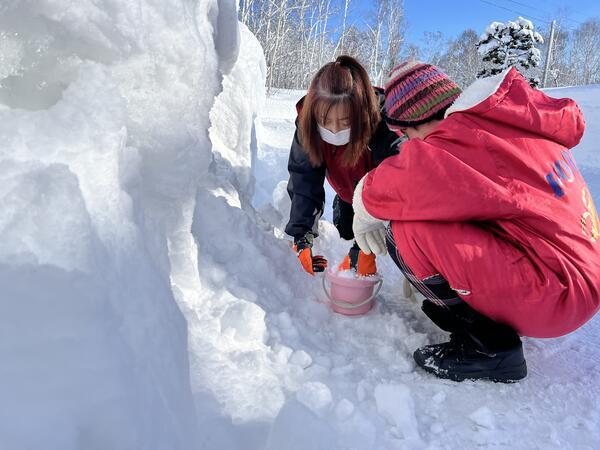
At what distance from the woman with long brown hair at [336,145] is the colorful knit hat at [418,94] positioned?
179mm

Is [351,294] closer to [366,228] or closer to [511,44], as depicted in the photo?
[366,228]

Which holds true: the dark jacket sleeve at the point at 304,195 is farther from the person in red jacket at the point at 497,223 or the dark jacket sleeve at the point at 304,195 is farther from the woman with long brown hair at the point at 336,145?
the person in red jacket at the point at 497,223

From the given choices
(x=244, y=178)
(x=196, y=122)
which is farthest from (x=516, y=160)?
(x=244, y=178)

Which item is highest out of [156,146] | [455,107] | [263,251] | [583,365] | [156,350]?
[455,107]

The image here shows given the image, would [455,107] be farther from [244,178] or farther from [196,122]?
[244,178]

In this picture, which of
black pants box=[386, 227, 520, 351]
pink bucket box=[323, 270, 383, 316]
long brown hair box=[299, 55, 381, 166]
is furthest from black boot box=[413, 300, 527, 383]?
long brown hair box=[299, 55, 381, 166]

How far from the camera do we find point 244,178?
2.29m

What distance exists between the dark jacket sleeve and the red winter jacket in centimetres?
78

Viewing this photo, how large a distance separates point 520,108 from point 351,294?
2.38 feet

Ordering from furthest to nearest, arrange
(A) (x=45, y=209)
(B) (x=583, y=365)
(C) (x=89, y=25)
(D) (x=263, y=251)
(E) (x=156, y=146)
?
(D) (x=263, y=251) → (B) (x=583, y=365) → (E) (x=156, y=146) → (C) (x=89, y=25) → (A) (x=45, y=209)

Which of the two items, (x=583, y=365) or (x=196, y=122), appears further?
(x=583, y=365)

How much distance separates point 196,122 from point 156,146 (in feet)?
0.48

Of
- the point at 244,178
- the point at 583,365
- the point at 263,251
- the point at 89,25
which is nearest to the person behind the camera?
the point at 89,25

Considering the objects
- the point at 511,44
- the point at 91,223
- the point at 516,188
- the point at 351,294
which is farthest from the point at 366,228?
the point at 511,44
